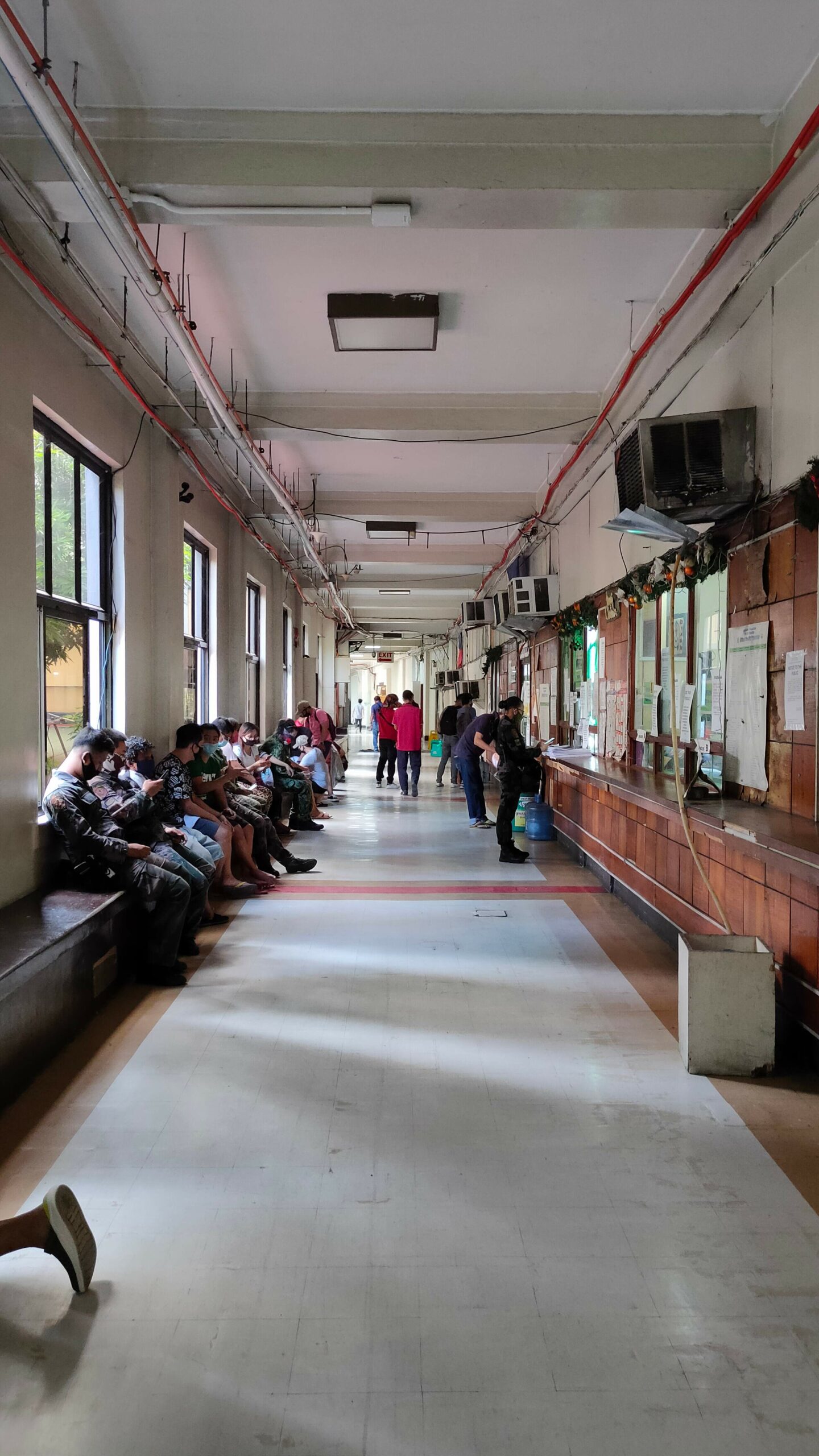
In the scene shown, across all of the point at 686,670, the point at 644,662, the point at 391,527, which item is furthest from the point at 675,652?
the point at 391,527

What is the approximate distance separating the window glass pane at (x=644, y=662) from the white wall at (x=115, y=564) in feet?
10.6

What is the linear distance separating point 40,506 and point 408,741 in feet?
26.2

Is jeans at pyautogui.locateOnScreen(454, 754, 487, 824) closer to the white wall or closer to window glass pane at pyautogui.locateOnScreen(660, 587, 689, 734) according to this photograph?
the white wall

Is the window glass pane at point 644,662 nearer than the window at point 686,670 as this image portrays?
No

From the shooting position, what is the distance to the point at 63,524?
4.66 metres

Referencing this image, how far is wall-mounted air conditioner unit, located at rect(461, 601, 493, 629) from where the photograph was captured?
12.5 meters

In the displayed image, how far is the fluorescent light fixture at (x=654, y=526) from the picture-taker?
12.7 ft

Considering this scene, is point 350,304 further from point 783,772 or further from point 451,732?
point 451,732

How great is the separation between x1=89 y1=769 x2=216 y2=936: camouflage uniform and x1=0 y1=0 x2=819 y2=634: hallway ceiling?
2.45 m

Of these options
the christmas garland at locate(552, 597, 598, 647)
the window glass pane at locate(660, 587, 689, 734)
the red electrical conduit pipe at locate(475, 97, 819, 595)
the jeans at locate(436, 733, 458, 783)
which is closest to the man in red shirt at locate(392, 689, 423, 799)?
the jeans at locate(436, 733, 458, 783)

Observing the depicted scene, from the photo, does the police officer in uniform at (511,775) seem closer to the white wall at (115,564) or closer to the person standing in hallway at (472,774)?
the person standing in hallway at (472,774)

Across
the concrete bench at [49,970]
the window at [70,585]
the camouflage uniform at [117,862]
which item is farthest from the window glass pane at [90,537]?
the concrete bench at [49,970]

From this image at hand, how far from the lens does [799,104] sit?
3102 millimetres

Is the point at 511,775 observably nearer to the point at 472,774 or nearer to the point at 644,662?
the point at 472,774
